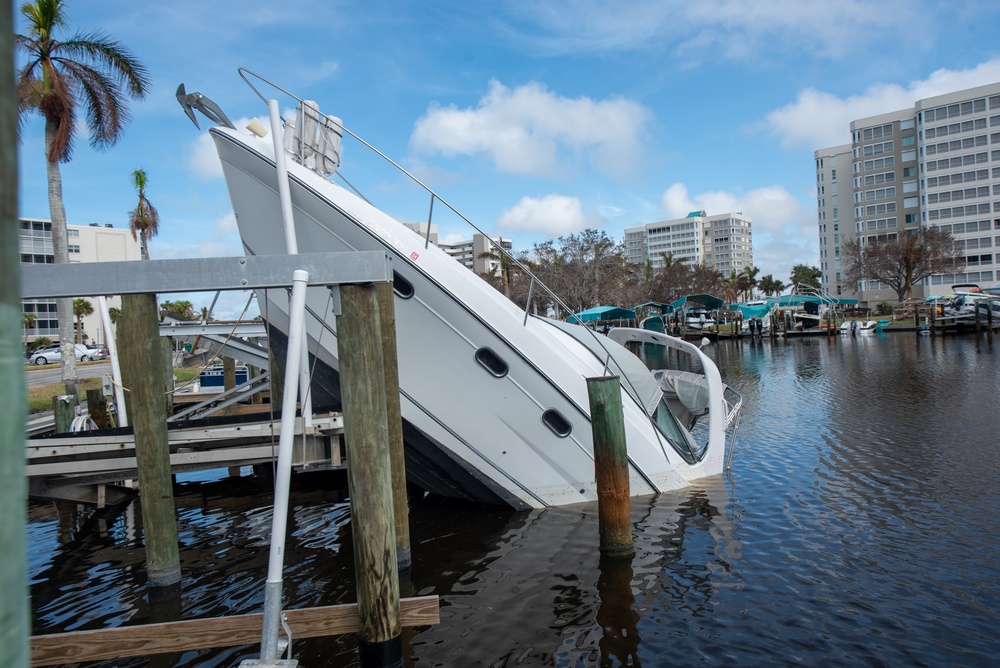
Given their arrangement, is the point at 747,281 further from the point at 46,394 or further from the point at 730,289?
the point at 46,394

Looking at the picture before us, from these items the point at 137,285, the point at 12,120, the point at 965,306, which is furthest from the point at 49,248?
the point at 965,306

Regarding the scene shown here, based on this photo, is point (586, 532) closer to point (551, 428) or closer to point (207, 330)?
point (551, 428)

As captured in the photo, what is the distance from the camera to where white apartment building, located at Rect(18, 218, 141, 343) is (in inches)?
2336

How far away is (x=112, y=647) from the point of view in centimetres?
436

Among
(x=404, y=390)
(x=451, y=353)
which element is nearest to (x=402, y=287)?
(x=451, y=353)

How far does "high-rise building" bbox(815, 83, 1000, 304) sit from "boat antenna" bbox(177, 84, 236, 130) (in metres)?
74.5

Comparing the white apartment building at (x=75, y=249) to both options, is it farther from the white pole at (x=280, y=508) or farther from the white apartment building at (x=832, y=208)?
the white apartment building at (x=832, y=208)

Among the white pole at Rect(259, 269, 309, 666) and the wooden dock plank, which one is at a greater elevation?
the white pole at Rect(259, 269, 309, 666)

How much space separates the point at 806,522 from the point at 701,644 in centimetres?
373

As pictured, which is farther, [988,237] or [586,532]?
[988,237]

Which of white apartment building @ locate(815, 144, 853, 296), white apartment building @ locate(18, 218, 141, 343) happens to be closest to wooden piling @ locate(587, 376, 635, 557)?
white apartment building @ locate(18, 218, 141, 343)

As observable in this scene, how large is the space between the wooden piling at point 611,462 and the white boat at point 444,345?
0.98 m

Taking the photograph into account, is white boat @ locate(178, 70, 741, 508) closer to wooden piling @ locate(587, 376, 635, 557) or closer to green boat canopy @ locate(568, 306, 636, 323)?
wooden piling @ locate(587, 376, 635, 557)

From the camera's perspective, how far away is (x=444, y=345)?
25.2 feet
